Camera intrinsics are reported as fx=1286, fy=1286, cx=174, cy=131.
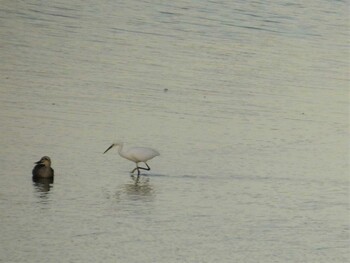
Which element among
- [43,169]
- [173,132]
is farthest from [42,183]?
[173,132]

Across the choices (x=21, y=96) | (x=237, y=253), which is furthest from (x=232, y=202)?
(x=21, y=96)

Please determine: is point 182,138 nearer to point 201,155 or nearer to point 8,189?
point 201,155

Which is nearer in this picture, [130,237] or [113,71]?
[130,237]

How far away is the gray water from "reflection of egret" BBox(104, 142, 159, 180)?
0.19 metres

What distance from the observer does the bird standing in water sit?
39.8 feet

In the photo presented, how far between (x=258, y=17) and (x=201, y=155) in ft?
36.7

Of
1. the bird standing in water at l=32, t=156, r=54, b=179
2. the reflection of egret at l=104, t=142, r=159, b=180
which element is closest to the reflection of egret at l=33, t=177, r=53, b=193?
the bird standing in water at l=32, t=156, r=54, b=179

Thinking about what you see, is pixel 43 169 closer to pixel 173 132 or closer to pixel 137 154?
pixel 137 154

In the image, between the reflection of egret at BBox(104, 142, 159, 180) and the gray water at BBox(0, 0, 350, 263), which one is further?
the reflection of egret at BBox(104, 142, 159, 180)

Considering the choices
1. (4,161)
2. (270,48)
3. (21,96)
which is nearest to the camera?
(4,161)

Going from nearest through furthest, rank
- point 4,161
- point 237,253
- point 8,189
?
point 237,253 → point 8,189 → point 4,161

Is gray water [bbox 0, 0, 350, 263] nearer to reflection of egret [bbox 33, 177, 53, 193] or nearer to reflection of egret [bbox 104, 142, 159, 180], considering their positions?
reflection of egret [bbox 33, 177, 53, 193]

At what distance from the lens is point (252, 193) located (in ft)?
40.7

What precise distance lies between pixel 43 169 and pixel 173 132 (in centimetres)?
288
